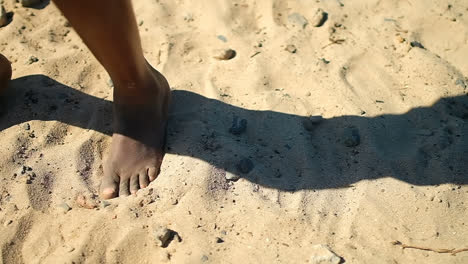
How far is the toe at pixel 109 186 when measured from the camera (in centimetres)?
203

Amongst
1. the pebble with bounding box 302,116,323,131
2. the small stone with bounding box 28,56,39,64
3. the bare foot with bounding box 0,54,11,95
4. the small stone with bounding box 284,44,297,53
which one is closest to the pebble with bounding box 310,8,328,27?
the small stone with bounding box 284,44,297,53

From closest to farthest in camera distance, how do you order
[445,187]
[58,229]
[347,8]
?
[58,229] < [445,187] < [347,8]

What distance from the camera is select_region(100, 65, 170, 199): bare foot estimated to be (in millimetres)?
2090

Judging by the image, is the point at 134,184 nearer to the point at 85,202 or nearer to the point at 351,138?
the point at 85,202

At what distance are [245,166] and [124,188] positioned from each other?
0.54 metres

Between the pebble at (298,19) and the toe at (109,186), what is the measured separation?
147cm

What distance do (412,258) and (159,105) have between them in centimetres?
127

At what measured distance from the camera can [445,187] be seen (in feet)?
6.63

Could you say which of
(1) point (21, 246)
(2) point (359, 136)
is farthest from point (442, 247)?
(1) point (21, 246)

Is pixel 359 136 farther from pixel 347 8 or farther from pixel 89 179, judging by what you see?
pixel 89 179

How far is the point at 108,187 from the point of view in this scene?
Answer: 2049 millimetres

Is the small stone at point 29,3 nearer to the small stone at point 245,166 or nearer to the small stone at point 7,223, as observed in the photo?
the small stone at point 7,223

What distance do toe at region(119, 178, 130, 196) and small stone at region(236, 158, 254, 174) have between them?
49cm

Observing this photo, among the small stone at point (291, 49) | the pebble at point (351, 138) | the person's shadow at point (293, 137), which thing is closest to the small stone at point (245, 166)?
the person's shadow at point (293, 137)
